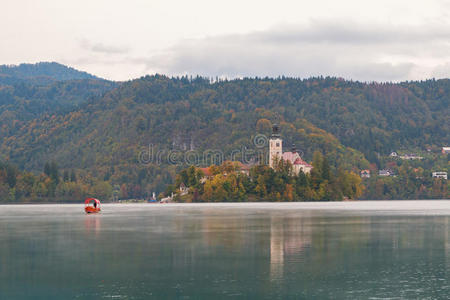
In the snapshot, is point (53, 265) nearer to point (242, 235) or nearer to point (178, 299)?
point (178, 299)

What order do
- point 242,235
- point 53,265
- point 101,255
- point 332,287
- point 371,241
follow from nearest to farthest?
point 332,287, point 53,265, point 101,255, point 371,241, point 242,235

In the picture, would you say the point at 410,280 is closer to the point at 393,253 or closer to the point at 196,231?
the point at 393,253

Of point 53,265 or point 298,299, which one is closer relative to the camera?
point 298,299

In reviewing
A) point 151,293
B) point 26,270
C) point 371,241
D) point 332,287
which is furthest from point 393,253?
point 26,270

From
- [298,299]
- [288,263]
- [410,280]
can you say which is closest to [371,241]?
[288,263]

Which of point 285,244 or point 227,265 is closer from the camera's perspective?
point 227,265

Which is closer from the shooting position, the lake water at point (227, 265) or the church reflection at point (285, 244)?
the lake water at point (227, 265)

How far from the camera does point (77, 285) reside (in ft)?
146

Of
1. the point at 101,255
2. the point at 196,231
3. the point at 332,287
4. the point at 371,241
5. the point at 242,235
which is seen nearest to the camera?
the point at 332,287

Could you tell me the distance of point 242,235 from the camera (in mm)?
79625

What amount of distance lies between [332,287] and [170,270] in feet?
43.5

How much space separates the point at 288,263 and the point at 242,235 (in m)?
26.6

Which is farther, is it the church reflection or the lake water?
the church reflection

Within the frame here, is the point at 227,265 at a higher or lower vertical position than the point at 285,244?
lower
